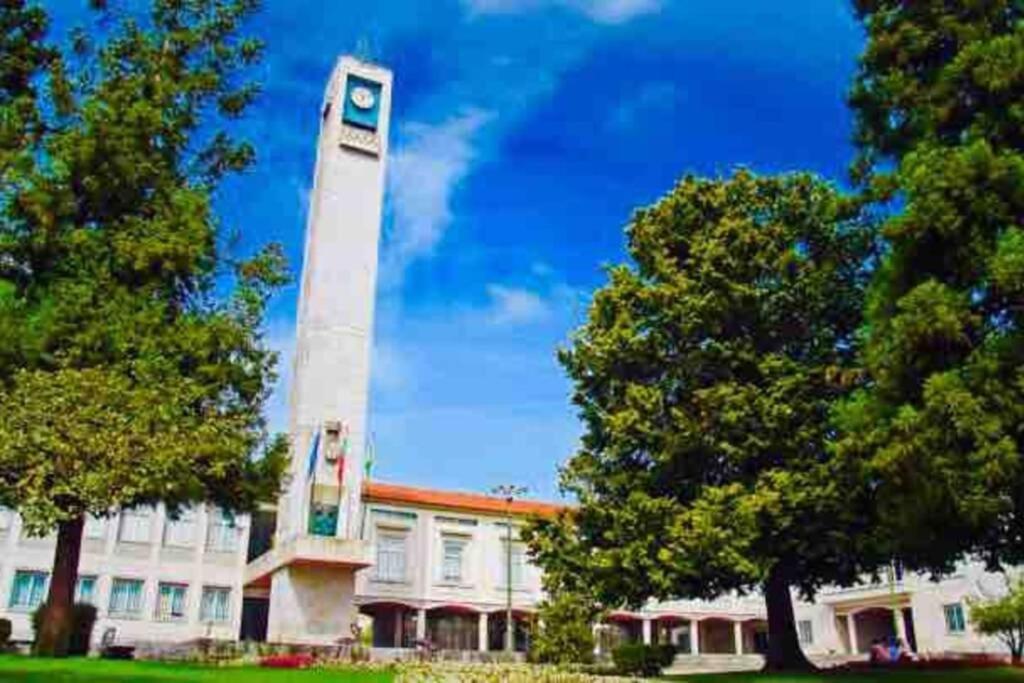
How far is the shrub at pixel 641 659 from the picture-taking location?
74.4ft

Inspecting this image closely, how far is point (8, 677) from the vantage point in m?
10.7

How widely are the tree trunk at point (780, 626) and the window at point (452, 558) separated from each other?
26.4 m

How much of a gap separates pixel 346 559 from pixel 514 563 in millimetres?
19769

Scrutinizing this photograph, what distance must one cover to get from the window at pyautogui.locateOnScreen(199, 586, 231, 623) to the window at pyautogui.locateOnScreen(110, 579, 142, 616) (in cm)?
274

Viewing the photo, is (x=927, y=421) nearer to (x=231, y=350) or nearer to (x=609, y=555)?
(x=609, y=555)

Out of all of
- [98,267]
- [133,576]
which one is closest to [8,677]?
[98,267]

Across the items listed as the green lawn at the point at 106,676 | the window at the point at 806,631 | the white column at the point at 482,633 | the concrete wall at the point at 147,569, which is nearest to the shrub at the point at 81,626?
the green lawn at the point at 106,676

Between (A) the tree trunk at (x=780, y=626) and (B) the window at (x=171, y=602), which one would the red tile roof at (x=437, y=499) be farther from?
(A) the tree trunk at (x=780, y=626)

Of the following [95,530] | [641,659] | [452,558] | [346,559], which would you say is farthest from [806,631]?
[95,530]

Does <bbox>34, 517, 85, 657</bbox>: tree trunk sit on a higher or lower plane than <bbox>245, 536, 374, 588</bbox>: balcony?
lower

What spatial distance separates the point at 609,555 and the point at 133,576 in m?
28.5

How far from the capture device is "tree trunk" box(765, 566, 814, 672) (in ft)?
62.1

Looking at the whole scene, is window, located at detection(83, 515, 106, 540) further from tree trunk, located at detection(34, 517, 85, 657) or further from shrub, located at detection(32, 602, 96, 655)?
tree trunk, located at detection(34, 517, 85, 657)

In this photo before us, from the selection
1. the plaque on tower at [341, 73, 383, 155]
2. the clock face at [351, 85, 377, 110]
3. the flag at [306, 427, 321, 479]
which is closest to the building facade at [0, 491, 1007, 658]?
the flag at [306, 427, 321, 479]
